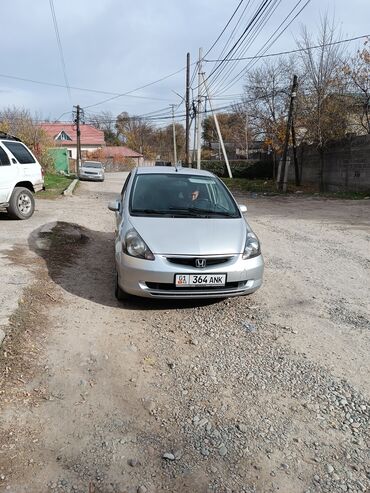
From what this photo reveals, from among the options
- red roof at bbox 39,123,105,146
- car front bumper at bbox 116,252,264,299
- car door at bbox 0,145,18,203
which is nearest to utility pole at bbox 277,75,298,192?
car door at bbox 0,145,18,203

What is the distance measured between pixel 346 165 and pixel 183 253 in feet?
60.6

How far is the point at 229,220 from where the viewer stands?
4832mm

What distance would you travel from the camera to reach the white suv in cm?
878

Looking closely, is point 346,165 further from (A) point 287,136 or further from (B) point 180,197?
(B) point 180,197

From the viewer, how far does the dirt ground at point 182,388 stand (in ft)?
7.22

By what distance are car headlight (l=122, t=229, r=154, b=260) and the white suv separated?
566cm

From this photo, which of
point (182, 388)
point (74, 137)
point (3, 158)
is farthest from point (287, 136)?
point (74, 137)

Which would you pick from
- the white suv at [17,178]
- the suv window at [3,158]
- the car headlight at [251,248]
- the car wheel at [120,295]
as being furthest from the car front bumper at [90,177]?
the car headlight at [251,248]

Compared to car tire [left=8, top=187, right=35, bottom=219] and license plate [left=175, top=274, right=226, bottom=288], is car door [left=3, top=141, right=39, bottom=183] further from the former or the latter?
license plate [left=175, top=274, right=226, bottom=288]

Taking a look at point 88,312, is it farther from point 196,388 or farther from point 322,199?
point 322,199

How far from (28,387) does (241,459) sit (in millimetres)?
1569

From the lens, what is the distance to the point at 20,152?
9.36 meters

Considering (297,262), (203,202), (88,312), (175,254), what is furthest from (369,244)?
(88,312)

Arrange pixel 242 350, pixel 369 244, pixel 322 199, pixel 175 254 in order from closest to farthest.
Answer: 1. pixel 242 350
2. pixel 175 254
3. pixel 369 244
4. pixel 322 199
